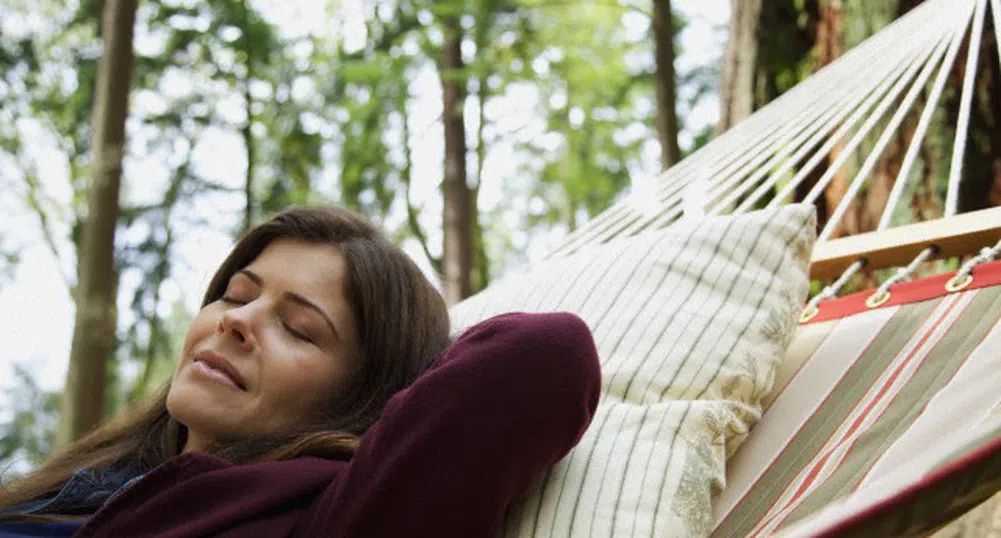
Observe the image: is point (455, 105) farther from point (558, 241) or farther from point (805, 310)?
point (805, 310)

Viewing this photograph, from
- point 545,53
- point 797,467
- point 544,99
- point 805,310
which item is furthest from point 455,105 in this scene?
point 797,467

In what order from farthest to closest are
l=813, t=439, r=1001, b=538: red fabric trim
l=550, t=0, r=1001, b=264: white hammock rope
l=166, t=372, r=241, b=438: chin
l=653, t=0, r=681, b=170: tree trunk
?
l=653, t=0, r=681, b=170: tree trunk, l=550, t=0, r=1001, b=264: white hammock rope, l=166, t=372, r=241, b=438: chin, l=813, t=439, r=1001, b=538: red fabric trim

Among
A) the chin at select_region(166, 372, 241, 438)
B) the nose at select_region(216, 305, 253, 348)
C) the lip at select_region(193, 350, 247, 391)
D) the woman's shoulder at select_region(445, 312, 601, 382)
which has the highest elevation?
the woman's shoulder at select_region(445, 312, 601, 382)

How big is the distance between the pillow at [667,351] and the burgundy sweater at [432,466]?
0.05 m

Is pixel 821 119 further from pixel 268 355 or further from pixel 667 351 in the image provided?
pixel 268 355

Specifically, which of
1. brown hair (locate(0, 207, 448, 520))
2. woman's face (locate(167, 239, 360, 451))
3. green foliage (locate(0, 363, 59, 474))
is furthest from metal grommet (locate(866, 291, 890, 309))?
green foliage (locate(0, 363, 59, 474))

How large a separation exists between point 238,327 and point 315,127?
6296mm

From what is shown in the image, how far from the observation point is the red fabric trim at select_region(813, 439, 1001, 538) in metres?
0.76

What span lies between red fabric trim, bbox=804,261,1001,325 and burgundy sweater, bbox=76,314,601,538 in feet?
1.74

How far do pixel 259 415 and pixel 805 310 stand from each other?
0.71m

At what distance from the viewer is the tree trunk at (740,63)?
296 centimetres

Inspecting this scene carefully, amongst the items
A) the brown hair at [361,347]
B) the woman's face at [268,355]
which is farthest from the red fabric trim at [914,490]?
the woman's face at [268,355]

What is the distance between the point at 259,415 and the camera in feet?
4.06

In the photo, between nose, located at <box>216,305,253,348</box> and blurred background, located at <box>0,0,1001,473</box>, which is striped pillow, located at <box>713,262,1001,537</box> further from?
blurred background, located at <box>0,0,1001,473</box>
